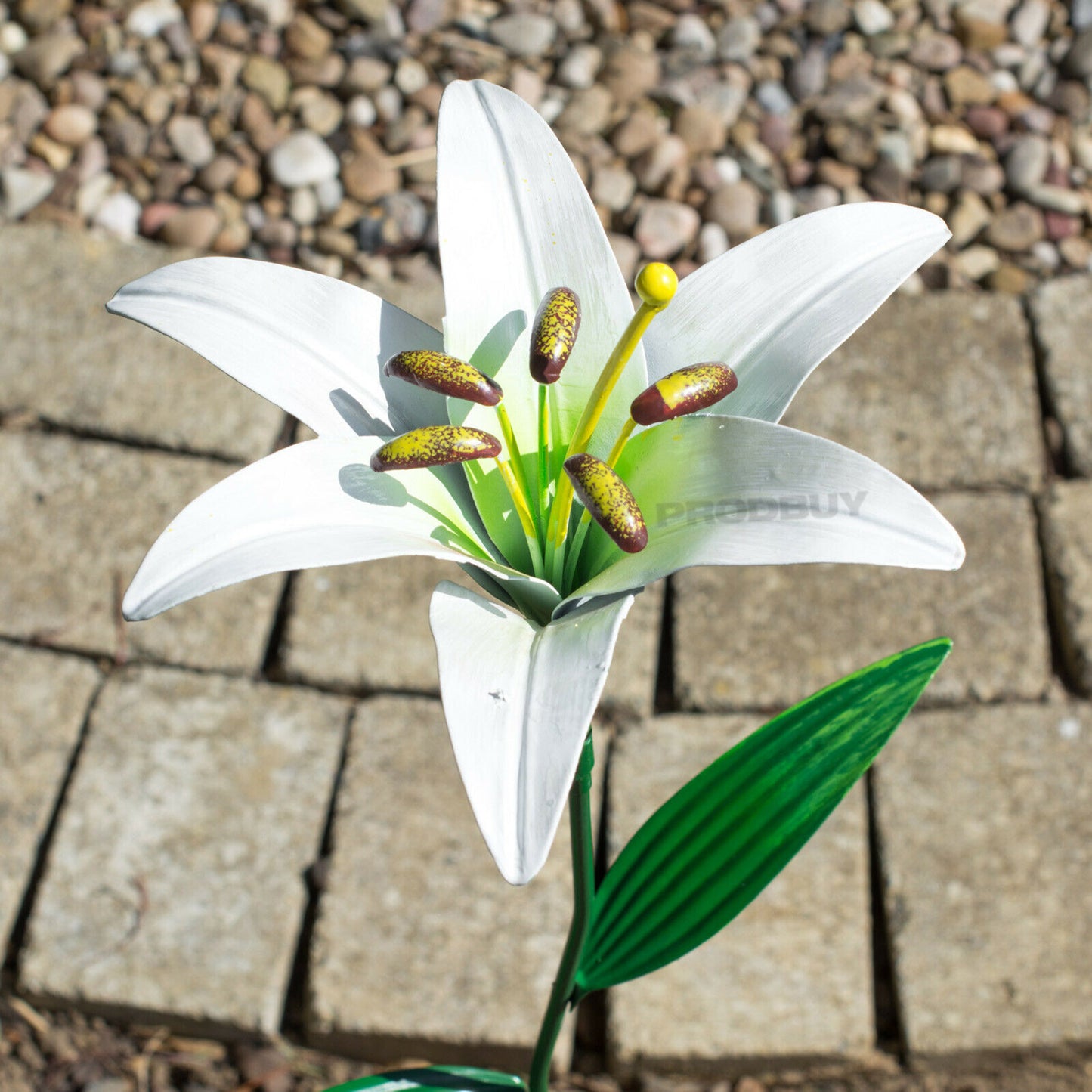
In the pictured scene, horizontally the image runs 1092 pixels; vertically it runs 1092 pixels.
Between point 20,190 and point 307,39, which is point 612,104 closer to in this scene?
point 307,39

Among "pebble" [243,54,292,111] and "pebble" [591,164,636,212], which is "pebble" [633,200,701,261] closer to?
"pebble" [591,164,636,212]

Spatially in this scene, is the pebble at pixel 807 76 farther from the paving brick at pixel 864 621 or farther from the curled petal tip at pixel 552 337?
the curled petal tip at pixel 552 337

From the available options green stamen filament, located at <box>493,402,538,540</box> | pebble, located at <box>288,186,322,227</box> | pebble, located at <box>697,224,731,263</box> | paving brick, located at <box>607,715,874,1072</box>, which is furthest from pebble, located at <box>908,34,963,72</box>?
green stamen filament, located at <box>493,402,538,540</box>

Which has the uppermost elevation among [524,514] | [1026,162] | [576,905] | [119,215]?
[524,514]

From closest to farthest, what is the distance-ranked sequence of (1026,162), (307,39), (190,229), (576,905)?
1. (576,905)
2. (190,229)
3. (1026,162)
4. (307,39)

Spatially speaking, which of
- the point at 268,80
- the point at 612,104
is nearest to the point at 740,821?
the point at 612,104

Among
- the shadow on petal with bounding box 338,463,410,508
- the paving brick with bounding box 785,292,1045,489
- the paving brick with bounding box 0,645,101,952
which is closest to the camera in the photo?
the shadow on petal with bounding box 338,463,410,508
